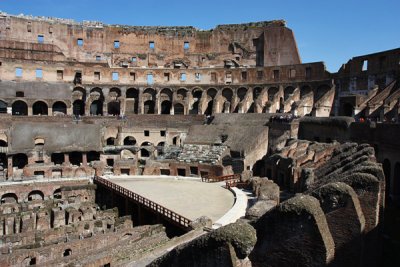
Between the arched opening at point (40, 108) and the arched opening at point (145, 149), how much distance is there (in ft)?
40.5

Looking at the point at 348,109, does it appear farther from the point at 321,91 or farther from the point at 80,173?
the point at 80,173

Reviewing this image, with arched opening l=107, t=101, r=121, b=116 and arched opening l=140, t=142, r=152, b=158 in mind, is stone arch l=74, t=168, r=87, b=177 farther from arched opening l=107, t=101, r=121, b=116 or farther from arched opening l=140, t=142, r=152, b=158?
arched opening l=107, t=101, r=121, b=116

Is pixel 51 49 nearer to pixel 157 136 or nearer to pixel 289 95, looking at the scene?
pixel 157 136

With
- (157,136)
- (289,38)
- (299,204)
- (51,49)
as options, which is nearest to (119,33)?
(51,49)

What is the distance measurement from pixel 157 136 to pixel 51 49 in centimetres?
1826

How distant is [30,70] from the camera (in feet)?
131

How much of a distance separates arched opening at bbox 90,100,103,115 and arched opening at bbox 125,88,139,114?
3.31 metres

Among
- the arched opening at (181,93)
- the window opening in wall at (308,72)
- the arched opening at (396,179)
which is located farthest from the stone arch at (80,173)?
the window opening in wall at (308,72)

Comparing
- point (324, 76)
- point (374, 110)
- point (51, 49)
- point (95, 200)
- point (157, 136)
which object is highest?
point (51, 49)

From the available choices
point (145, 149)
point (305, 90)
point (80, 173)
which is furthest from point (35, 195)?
point (305, 90)

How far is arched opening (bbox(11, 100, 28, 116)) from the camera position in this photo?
38.4 meters

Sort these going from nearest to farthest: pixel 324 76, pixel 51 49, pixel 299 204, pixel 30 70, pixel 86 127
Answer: pixel 299 204, pixel 86 127, pixel 324 76, pixel 30 70, pixel 51 49

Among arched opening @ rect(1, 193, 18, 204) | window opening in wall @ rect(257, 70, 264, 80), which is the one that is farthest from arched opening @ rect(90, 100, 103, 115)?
window opening in wall @ rect(257, 70, 264, 80)

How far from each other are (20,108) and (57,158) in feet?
34.1
